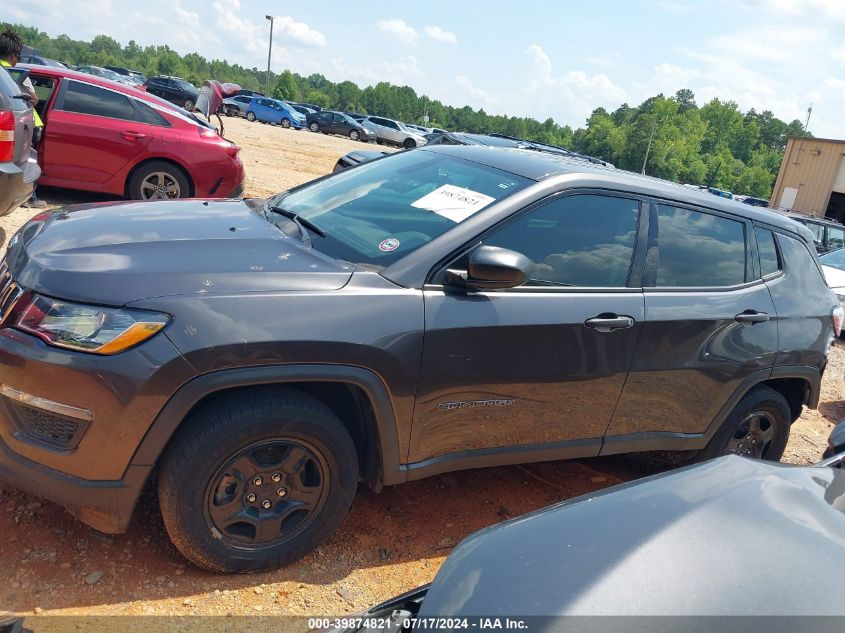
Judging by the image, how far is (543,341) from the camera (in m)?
3.06

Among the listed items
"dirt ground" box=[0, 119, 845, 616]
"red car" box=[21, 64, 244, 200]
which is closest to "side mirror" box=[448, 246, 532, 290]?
"dirt ground" box=[0, 119, 845, 616]

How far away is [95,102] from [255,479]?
6.83 metres

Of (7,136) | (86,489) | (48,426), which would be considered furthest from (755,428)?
(7,136)

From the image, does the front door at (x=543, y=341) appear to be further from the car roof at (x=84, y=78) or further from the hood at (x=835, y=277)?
the hood at (x=835, y=277)

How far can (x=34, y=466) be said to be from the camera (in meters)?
2.45

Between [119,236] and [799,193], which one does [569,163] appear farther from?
[799,193]

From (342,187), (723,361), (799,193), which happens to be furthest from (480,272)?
(799,193)

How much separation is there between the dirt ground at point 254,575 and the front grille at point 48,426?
574mm

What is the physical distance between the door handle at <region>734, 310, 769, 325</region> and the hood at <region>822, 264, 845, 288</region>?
678 cm

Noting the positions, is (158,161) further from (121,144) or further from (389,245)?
(389,245)

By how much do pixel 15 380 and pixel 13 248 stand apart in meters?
0.77

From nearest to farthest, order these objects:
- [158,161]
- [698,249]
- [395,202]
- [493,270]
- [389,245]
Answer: [493,270] < [389,245] < [395,202] < [698,249] < [158,161]

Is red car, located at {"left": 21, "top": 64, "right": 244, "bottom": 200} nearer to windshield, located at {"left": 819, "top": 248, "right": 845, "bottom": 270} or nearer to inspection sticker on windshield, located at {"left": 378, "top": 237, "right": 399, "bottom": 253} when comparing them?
inspection sticker on windshield, located at {"left": 378, "top": 237, "right": 399, "bottom": 253}

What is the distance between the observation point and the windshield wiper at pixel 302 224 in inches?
123
